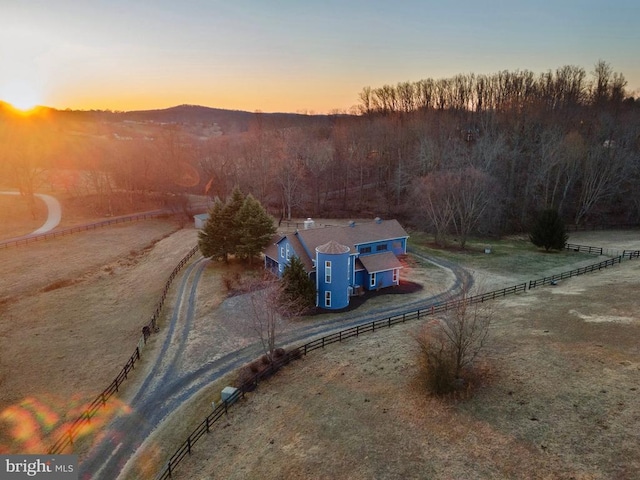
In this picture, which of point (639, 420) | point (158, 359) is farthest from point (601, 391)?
point (158, 359)

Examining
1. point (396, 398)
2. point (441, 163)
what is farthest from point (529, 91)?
point (396, 398)

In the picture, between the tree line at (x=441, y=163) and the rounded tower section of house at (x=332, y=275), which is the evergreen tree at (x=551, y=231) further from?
the rounded tower section of house at (x=332, y=275)

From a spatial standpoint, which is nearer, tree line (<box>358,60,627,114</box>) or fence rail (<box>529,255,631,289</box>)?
fence rail (<box>529,255,631,289</box>)

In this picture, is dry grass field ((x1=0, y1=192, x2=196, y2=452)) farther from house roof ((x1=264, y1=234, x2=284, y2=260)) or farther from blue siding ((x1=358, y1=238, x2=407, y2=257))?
blue siding ((x1=358, y1=238, x2=407, y2=257))

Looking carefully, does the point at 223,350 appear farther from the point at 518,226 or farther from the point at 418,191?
the point at 518,226

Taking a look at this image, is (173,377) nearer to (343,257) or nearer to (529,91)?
(343,257)

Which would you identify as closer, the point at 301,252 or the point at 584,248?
the point at 301,252

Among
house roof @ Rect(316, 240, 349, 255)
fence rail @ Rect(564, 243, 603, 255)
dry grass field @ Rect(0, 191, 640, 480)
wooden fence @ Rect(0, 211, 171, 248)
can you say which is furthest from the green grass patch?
wooden fence @ Rect(0, 211, 171, 248)
